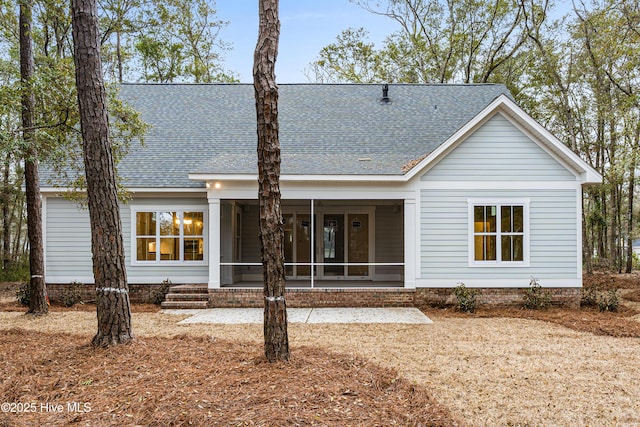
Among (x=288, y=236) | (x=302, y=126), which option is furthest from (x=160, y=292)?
(x=302, y=126)

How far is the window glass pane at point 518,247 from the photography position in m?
10.4

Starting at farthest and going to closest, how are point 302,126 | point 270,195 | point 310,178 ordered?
1. point 302,126
2. point 310,178
3. point 270,195

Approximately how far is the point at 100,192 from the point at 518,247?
8.96 m

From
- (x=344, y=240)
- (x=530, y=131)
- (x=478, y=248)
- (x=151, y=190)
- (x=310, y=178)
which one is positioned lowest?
(x=478, y=248)

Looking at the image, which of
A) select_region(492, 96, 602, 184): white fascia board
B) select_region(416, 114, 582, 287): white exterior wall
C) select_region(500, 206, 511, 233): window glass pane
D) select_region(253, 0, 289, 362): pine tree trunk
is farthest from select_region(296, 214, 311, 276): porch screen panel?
select_region(253, 0, 289, 362): pine tree trunk

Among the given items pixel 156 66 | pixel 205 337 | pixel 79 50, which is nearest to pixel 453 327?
pixel 205 337

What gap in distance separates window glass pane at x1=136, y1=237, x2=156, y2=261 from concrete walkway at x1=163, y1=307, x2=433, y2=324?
79.6 inches

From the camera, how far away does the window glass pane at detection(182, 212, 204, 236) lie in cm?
1157

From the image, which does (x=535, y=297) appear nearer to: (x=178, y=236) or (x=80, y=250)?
(x=178, y=236)

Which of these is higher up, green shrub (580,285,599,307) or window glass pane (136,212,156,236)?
window glass pane (136,212,156,236)

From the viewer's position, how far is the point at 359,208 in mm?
13641

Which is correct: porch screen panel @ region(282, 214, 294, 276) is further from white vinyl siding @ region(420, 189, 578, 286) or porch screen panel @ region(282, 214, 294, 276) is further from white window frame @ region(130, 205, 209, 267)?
white vinyl siding @ region(420, 189, 578, 286)

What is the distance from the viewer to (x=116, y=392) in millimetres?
4199

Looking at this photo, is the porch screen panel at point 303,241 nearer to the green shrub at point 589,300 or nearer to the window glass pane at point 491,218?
the window glass pane at point 491,218
